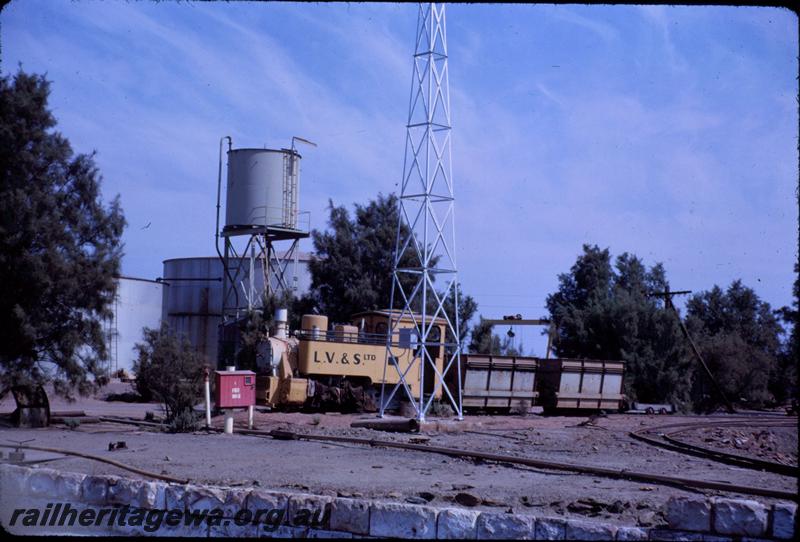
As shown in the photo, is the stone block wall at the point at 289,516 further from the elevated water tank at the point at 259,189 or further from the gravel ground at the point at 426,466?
the elevated water tank at the point at 259,189

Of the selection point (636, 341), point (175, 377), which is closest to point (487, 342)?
point (636, 341)

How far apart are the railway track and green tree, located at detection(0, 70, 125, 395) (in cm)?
1369

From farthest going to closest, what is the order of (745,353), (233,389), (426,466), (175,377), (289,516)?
(745,353) → (175,377) → (233,389) → (426,466) → (289,516)

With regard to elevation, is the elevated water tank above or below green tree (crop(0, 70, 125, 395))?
above

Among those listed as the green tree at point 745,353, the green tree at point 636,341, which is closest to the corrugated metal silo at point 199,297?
the green tree at point 636,341

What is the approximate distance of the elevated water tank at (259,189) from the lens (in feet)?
132

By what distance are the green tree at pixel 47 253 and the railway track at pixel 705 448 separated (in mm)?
13693

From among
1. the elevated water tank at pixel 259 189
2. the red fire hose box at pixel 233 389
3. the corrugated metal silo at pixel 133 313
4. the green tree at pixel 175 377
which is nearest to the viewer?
the red fire hose box at pixel 233 389

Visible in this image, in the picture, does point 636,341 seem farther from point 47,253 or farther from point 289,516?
point 289,516

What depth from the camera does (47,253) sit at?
63.0ft

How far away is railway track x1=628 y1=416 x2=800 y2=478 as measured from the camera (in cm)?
1306

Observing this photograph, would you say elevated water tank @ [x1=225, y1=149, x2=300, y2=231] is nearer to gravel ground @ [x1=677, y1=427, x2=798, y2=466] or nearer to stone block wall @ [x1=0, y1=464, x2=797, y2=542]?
gravel ground @ [x1=677, y1=427, x2=798, y2=466]

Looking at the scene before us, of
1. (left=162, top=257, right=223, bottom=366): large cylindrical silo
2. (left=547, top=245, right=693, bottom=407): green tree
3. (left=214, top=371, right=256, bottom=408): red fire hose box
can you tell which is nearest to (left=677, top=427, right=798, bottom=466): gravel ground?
(left=214, top=371, right=256, bottom=408): red fire hose box

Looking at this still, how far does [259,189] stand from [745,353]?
88.0ft
